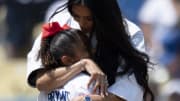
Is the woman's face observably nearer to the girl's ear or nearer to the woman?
the woman

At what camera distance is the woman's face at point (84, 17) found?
10.1 feet

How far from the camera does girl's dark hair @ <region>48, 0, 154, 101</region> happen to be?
3.08 metres

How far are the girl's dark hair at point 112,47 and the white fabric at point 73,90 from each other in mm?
106

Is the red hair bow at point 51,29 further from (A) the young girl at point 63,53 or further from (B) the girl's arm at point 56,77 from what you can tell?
(B) the girl's arm at point 56,77

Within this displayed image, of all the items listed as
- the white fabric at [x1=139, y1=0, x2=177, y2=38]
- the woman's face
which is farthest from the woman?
the white fabric at [x1=139, y1=0, x2=177, y2=38]

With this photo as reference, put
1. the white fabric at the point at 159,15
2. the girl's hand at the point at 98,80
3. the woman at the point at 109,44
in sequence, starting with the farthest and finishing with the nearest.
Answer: the white fabric at the point at 159,15, the woman at the point at 109,44, the girl's hand at the point at 98,80

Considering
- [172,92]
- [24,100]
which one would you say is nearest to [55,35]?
[172,92]

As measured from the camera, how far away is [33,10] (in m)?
7.44

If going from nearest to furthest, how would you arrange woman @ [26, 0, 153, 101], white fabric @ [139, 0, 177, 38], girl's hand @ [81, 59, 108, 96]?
girl's hand @ [81, 59, 108, 96] → woman @ [26, 0, 153, 101] → white fabric @ [139, 0, 177, 38]

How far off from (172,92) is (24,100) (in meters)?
1.56

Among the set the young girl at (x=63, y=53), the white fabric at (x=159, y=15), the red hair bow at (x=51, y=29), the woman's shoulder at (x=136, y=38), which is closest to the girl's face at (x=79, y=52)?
the young girl at (x=63, y=53)

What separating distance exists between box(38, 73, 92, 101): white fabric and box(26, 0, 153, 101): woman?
0.13 feet

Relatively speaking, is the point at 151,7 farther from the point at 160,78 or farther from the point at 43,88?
the point at 43,88

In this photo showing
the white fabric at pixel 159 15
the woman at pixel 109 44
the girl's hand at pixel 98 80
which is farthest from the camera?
the white fabric at pixel 159 15
